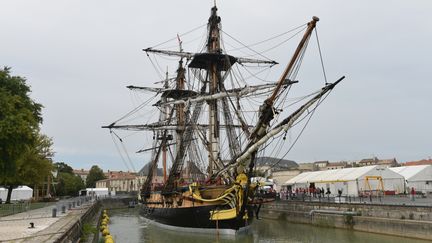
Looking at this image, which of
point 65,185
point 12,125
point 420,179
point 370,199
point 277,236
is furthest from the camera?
point 65,185

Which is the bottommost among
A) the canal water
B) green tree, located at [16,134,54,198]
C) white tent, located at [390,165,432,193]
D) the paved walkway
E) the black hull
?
the canal water

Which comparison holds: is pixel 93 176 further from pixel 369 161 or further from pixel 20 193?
pixel 369 161

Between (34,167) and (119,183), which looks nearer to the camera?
(34,167)

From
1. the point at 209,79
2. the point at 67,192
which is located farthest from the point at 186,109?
the point at 67,192

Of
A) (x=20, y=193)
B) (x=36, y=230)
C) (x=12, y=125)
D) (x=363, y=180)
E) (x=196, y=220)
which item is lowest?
(x=196, y=220)

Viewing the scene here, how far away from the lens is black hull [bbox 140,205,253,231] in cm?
2445

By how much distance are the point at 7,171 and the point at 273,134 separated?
15595mm

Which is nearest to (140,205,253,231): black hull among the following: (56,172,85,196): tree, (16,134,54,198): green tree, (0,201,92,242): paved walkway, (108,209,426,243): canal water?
(108,209,426,243): canal water

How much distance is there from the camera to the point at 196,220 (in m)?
26.5

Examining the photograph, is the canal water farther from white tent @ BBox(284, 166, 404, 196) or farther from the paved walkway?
white tent @ BBox(284, 166, 404, 196)

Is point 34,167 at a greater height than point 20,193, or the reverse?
point 34,167

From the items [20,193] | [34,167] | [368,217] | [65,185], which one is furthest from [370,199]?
[65,185]

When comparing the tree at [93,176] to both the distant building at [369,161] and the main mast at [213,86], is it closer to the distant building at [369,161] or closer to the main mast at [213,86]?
the distant building at [369,161]

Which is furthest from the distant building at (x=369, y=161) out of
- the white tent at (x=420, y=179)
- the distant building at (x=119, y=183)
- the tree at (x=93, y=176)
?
the white tent at (x=420, y=179)
